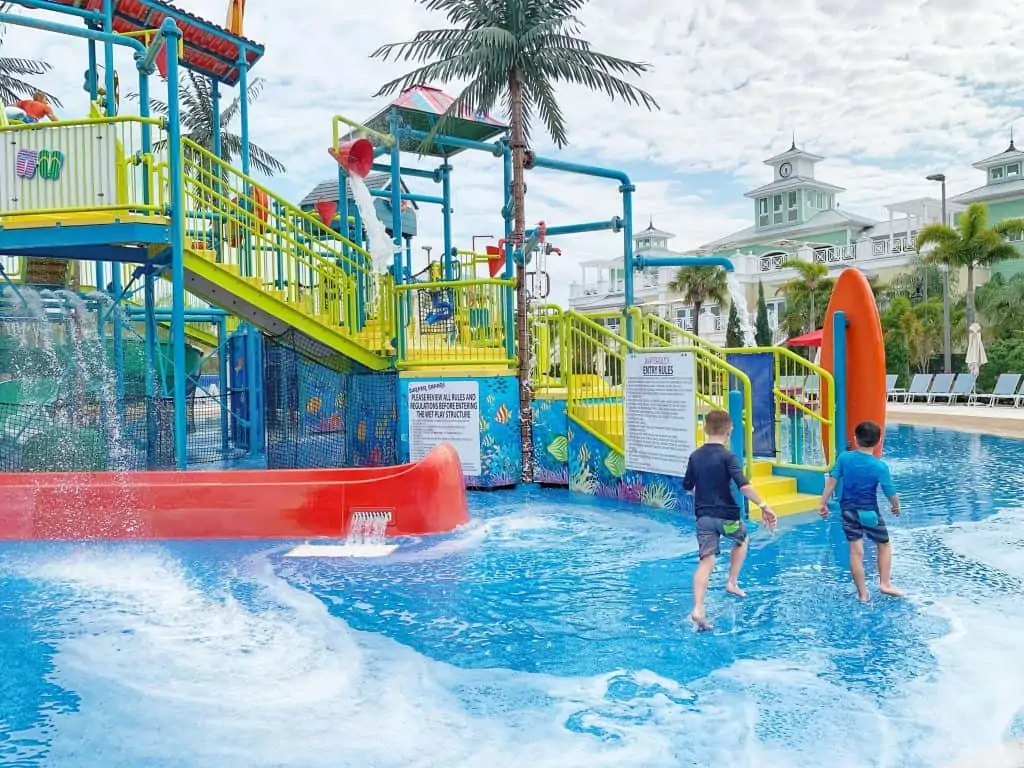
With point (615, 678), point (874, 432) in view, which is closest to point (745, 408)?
point (874, 432)

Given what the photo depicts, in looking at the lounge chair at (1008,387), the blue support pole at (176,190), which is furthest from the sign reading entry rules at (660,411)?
the lounge chair at (1008,387)

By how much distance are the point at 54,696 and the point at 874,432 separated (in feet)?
17.7

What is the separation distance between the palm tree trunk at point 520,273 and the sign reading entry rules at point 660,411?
1.85 meters

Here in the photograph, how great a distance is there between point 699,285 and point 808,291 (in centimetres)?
475

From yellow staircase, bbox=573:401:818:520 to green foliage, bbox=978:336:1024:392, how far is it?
22457 mm

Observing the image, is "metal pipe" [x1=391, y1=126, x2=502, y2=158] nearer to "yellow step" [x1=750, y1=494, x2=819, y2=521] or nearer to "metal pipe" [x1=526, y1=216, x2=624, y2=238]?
"metal pipe" [x1=526, y1=216, x2=624, y2=238]

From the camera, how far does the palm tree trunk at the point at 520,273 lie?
1220 cm

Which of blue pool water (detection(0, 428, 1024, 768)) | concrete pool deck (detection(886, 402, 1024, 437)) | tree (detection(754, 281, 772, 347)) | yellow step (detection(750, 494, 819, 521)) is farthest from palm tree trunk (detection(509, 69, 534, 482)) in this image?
tree (detection(754, 281, 772, 347))

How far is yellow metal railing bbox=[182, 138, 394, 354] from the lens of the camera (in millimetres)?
11625

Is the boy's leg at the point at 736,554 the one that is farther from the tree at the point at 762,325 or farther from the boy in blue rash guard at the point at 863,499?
the tree at the point at 762,325

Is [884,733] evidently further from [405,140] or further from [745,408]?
[405,140]

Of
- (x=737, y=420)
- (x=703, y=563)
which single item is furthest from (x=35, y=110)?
(x=703, y=563)

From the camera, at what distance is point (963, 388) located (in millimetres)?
26375

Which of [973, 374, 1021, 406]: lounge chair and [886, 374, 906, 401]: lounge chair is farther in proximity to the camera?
[886, 374, 906, 401]: lounge chair
